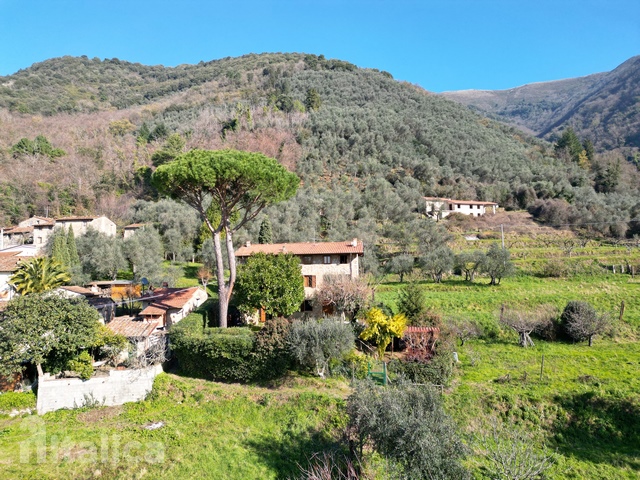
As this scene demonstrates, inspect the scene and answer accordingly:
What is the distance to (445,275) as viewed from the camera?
35000mm

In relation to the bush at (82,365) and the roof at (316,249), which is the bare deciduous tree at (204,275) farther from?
the bush at (82,365)

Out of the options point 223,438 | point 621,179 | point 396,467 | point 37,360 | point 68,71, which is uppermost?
point 68,71

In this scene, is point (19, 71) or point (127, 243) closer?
point (127, 243)

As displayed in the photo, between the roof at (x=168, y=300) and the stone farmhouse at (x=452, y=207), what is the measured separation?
45.9 m

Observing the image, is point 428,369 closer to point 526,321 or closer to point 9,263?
point 526,321

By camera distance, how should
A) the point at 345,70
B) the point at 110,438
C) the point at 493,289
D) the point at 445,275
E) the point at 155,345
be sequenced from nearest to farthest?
the point at 110,438
the point at 155,345
the point at 493,289
the point at 445,275
the point at 345,70

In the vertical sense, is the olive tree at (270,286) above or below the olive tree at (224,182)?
below

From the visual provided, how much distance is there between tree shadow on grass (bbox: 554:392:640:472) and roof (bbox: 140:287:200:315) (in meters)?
20.2

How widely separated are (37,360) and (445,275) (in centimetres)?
3125

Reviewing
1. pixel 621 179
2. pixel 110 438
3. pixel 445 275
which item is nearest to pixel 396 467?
pixel 110 438

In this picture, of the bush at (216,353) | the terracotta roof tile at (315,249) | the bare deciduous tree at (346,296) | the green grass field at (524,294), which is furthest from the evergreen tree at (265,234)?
the bush at (216,353)

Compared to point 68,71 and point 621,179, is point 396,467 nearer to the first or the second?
point 621,179

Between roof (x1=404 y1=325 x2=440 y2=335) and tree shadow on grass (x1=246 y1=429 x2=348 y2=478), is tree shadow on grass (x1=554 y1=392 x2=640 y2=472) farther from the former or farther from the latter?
tree shadow on grass (x1=246 y1=429 x2=348 y2=478)

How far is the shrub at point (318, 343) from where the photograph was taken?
Answer: 16094mm
